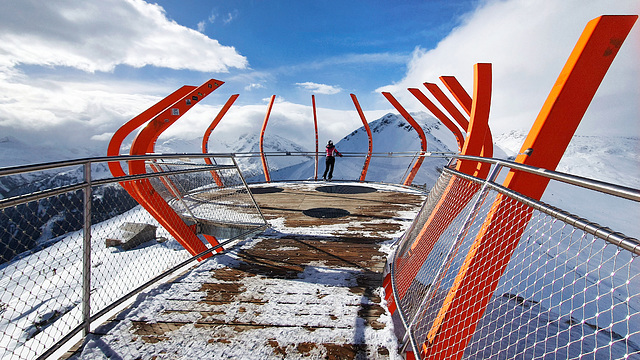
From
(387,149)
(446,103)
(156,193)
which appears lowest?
(387,149)

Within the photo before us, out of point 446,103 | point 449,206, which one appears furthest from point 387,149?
point 449,206

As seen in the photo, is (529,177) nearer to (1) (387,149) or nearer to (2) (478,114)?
(2) (478,114)

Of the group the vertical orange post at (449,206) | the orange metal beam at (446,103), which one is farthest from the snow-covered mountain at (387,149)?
the vertical orange post at (449,206)

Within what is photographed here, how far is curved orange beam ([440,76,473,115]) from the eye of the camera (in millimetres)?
6338

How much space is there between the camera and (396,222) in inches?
232

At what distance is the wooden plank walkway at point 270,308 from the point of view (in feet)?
8.37

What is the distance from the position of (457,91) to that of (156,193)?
6490 millimetres

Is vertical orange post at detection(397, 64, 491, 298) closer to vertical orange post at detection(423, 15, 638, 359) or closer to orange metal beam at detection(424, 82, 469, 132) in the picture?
vertical orange post at detection(423, 15, 638, 359)

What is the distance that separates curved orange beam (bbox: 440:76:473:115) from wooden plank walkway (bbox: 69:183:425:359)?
3301 millimetres

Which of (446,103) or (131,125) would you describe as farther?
(446,103)

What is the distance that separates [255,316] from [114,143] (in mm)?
4828

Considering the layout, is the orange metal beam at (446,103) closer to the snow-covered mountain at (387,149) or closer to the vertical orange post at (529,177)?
the vertical orange post at (529,177)

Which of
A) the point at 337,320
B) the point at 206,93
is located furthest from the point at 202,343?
the point at 206,93

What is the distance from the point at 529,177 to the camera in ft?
9.05
